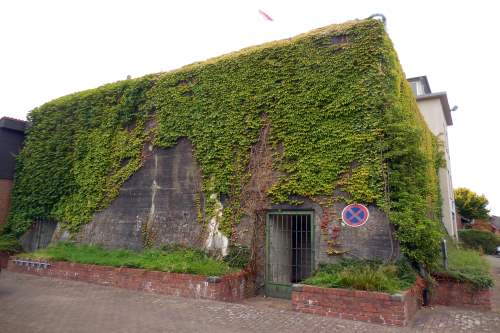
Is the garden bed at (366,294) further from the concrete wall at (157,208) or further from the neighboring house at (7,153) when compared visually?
the neighboring house at (7,153)

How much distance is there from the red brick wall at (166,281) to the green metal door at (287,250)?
69cm

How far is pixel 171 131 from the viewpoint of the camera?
41.3 feet

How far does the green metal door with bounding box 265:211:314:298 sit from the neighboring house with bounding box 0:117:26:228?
12828 mm

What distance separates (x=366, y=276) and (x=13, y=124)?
54.6 ft

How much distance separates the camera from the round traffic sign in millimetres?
8883

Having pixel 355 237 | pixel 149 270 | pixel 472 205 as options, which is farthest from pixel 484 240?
pixel 149 270

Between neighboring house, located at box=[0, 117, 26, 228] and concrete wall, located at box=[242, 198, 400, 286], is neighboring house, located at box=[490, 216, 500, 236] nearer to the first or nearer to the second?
concrete wall, located at box=[242, 198, 400, 286]

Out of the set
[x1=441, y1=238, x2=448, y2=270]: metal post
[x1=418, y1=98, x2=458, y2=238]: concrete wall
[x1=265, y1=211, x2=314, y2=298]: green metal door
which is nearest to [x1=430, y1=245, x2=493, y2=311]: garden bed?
[x1=441, y1=238, x2=448, y2=270]: metal post

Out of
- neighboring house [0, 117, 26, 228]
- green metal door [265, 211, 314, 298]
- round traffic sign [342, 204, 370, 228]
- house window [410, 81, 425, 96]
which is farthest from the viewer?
house window [410, 81, 425, 96]

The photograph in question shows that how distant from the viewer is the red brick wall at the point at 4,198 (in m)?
16.4

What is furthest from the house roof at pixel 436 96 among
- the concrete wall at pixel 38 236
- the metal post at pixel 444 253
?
the concrete wall at pixel 38 236

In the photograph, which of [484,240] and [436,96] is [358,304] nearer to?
[436,96]

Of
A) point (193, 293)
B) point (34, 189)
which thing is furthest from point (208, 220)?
point (34, 189)

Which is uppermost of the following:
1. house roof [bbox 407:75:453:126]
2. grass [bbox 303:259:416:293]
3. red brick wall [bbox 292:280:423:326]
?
house roof [bbox 407:75:453:126]
